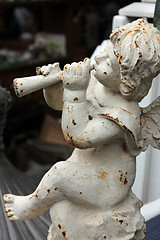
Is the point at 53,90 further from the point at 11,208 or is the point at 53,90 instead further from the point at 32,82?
the point at 11,208

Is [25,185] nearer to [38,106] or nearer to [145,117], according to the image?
[145,117]

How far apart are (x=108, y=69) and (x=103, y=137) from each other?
15 centimetres

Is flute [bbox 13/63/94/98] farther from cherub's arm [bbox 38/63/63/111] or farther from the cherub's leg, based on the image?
the cherub's leg

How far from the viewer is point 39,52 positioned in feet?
9.74

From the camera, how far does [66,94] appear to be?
779 mm

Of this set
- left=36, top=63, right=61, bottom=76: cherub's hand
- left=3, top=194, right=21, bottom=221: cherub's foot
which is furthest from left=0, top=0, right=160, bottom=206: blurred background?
left=36, top=63, right=61, bottom=76: cherub's hand

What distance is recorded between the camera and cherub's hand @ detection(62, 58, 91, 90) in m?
0.76

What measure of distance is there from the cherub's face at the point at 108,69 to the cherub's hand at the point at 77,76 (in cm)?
3

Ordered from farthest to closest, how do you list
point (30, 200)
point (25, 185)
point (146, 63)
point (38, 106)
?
point (38, 106), point (25, 185), point (30, 200), point (146, 63)

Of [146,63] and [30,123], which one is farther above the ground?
[146,63]

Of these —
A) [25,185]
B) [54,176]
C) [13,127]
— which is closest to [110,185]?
[54,176]

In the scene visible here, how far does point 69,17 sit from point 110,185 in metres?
2.41

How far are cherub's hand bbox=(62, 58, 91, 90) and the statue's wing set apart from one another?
20 centimetres

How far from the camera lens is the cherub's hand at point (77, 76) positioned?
76 cm
